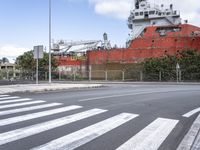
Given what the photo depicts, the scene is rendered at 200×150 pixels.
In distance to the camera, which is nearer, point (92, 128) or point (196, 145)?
point (196, 145)

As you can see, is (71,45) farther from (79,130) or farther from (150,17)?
(79,130)

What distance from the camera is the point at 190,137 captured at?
7.33m

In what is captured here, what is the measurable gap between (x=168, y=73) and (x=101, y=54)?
1360 cm

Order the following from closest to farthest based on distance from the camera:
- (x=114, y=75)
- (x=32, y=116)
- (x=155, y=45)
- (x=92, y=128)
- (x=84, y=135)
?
(x=84, y=135)
(x=92, y=128)
(x=32, y=116)
(x=114, y=75)
(x=155, y=45)

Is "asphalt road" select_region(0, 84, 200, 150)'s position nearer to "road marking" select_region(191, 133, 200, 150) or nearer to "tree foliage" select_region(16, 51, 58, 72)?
"road marking" select_region(191, 133, 200, 150)

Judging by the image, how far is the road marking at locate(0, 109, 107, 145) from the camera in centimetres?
691

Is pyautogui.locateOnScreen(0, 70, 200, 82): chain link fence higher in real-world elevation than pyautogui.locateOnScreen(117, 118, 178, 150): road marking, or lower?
higher

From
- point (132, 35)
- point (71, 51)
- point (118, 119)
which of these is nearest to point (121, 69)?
point (132, 35)

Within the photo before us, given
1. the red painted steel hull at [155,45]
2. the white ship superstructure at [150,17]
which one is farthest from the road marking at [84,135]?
the white ship superstructure at [150,17]

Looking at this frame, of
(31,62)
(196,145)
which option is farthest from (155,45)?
(196,145)

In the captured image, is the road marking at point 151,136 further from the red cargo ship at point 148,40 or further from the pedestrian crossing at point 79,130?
the red cargo ship at point 148,40

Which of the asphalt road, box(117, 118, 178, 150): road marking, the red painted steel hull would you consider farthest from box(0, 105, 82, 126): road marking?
the red painted steel hull

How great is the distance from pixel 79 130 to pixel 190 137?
241 centimetres

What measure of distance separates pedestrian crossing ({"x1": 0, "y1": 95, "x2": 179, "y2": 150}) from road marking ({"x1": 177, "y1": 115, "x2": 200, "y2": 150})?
40 centimetres
